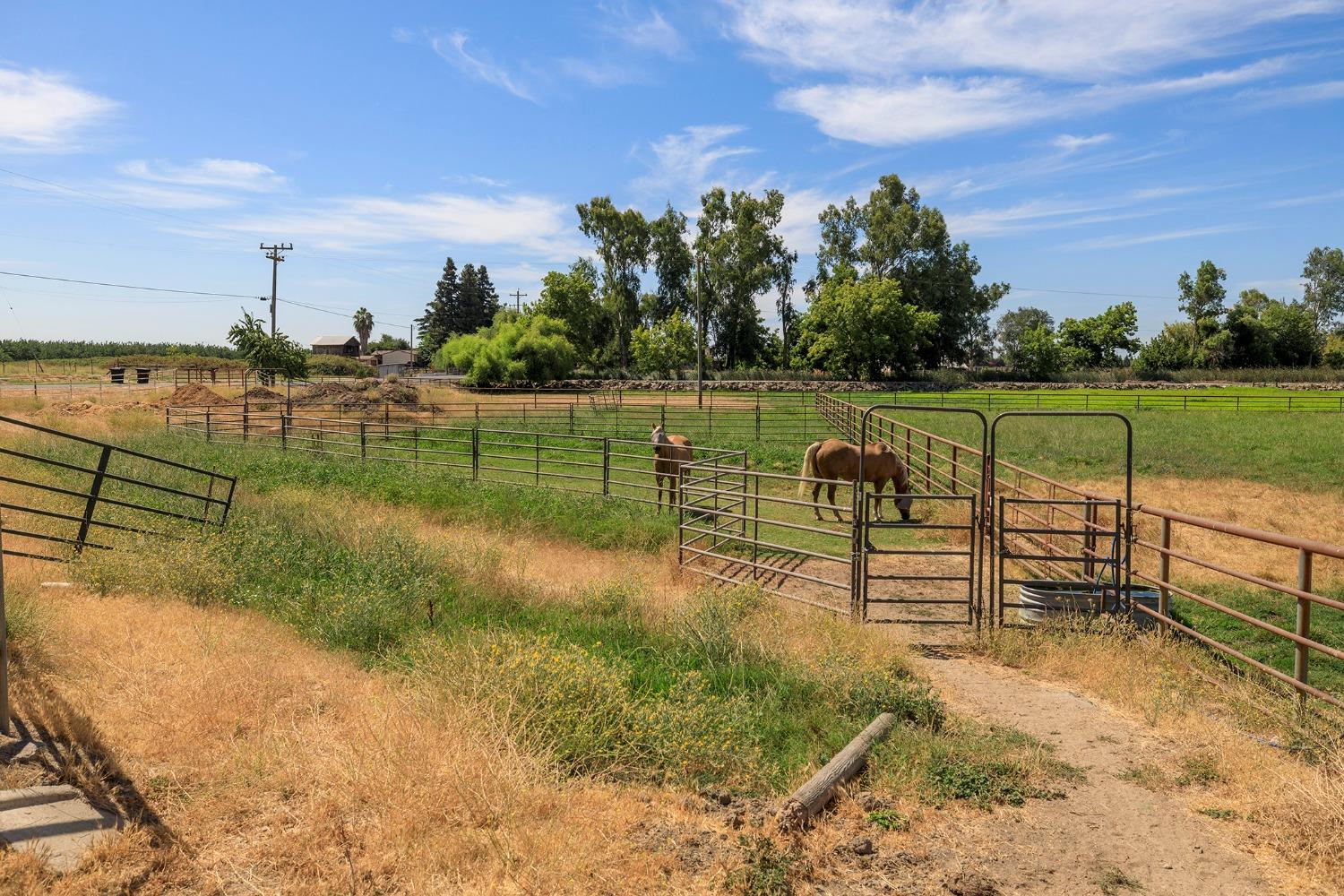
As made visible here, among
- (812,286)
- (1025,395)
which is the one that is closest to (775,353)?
(812,286)

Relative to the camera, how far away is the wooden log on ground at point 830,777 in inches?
154

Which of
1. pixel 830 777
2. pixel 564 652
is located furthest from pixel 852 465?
pixel 830 777

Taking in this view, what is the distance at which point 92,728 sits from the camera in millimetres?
4441

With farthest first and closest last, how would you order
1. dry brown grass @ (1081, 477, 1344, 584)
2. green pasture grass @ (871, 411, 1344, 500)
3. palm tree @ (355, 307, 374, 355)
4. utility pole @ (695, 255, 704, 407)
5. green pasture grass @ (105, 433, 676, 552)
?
palm tree @ (355, 307, 374, 355)
utility pole @ (695, 255, 704, 407)
green pasture grass @ (871, 411, 1344, 500)
green pasture grass @ (105, 433, 676, 552)
dry brown grass @ (1081, 477, 1344, 584)

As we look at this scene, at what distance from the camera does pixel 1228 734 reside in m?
4.62

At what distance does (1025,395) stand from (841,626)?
4560 centimetres

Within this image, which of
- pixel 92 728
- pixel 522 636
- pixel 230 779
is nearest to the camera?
pixel 230 779

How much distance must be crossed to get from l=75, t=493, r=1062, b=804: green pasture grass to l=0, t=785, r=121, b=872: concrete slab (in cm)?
177

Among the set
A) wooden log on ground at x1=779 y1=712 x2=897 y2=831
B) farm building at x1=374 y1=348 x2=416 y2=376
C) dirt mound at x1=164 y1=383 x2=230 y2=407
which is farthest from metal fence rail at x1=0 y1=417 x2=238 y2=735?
farm building at x1=374 y1=348 x2=416 y2=376

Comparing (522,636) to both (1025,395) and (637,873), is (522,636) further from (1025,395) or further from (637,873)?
(1025,395)

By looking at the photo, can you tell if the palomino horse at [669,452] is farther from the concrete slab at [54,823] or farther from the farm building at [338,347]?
the farm building at [338,347]

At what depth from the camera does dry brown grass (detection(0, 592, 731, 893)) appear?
340 centimetres

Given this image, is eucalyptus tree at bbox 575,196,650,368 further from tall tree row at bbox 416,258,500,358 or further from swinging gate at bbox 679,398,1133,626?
swinging gate at bbox 679,398,1133,626

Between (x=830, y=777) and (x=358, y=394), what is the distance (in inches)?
1408
